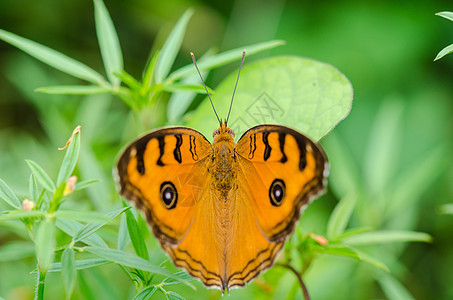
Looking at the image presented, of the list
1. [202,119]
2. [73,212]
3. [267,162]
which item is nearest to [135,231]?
[73,212]

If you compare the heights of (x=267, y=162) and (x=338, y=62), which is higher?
(x=338, y=62)

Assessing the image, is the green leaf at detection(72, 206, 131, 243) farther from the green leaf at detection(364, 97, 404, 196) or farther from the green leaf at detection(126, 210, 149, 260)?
the green leaf at detection(364, 97, 404, 196)

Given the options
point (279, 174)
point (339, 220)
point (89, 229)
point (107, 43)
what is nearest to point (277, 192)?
point (279, 174)

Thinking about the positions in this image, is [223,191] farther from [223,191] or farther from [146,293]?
[146,293]

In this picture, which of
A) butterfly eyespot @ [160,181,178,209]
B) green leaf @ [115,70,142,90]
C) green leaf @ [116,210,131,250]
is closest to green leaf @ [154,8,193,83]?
green leaf @ [115,70,142,90]

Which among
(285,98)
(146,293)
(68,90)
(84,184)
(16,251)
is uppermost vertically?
(285,98)

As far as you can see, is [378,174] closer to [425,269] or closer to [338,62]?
[425,269]
